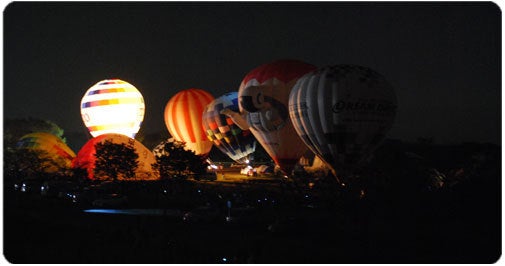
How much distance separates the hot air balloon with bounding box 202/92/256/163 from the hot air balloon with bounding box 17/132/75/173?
891 centimetres

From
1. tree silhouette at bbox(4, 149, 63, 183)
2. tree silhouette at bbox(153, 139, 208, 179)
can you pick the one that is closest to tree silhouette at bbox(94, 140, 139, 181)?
tree silhouette at bbox(153, 139, 208, 179)

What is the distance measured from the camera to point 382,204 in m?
29.8

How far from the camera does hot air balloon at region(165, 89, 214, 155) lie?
5409 centimetres

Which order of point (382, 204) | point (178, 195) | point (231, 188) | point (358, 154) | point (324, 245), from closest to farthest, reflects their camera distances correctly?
point (324, 245), point (382, 204), point (358, 154), point (178, 195), point (231, 188)

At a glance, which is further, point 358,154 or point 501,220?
point 358,154

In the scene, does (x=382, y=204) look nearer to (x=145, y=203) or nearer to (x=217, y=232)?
(x=217, y=232)

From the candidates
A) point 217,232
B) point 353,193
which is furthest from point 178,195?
point 217,232

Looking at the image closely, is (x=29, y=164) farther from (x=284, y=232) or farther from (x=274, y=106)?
(x=284, y=232)

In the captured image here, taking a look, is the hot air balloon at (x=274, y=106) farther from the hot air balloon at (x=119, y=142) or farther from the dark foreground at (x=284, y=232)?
the dark foreground at (x=284, y=232)

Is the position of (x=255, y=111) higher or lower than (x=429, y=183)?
higher

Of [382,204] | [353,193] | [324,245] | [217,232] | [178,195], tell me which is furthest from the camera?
[178,195]

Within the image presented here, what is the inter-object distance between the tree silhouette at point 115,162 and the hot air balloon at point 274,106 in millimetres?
6507

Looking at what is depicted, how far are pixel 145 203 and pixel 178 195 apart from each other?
3.11 m

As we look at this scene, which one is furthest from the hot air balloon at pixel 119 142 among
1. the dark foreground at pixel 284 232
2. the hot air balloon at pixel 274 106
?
the dark foreground at pixel 284 232
